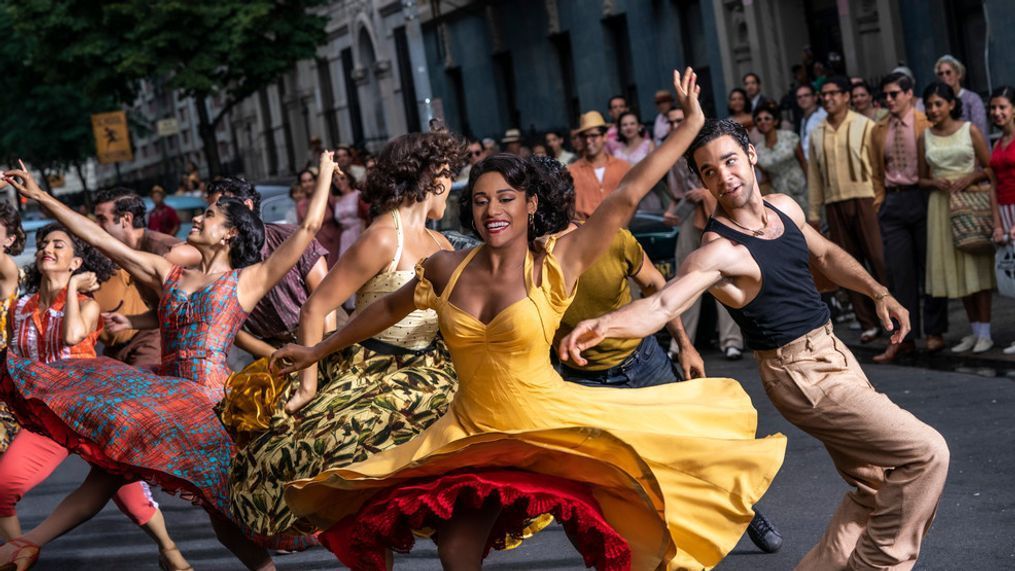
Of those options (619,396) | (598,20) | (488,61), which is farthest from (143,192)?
(619,396)

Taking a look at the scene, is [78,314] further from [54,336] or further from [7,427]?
A: [7,427]

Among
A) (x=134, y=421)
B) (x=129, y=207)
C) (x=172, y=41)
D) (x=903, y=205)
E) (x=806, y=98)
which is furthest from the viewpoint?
(x=172, y=41)

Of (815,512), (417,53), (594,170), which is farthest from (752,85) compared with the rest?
(815,512)

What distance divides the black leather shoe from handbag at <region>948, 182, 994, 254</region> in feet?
16.8

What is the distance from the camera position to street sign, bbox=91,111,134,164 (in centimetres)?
3619

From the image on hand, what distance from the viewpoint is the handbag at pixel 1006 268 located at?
10.9 meters

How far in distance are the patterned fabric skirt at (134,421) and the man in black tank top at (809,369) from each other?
2.04 meters

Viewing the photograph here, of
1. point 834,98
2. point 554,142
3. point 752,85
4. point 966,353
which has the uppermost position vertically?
point 752,85

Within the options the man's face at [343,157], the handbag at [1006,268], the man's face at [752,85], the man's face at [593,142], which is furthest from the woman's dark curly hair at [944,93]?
the man's face at [343,157]

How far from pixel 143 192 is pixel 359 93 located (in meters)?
19.6

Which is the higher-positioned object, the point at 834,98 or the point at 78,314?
the point at 834,98

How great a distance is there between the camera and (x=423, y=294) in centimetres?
534

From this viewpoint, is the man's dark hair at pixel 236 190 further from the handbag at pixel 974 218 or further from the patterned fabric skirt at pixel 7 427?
the handbag at pixel 974 218

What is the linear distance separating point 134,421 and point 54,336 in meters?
1.83
